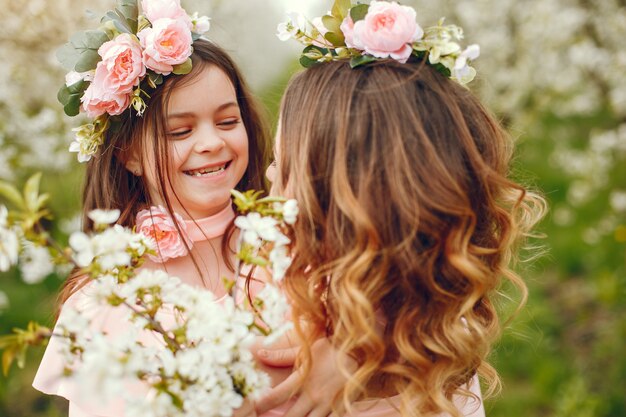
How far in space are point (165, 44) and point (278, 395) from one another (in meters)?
1.19

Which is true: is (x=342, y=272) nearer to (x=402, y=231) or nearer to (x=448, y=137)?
(x=402, y=231)

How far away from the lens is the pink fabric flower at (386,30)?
183 centimetres

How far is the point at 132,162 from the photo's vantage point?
258 cm

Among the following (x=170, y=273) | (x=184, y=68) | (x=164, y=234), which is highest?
(x=184, y=68)

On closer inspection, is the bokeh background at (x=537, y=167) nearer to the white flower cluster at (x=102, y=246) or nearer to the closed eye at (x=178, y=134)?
the closed eye at (x=178, y=134)

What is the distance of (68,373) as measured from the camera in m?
1.33

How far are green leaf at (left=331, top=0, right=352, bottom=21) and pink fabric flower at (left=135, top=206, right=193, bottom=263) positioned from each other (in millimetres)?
948

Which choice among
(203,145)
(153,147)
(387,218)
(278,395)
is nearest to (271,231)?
(387,218)

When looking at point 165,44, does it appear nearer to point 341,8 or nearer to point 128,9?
point 128,9

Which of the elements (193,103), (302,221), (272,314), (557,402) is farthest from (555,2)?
(272,314)

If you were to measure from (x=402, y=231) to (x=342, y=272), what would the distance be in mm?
182

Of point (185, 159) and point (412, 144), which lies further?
point (185, 159)

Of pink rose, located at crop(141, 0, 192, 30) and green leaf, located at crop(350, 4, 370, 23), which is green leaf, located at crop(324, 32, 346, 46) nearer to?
green leaf, located at crop(350, 4, 370, 23)

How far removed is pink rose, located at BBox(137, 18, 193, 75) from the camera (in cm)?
229
